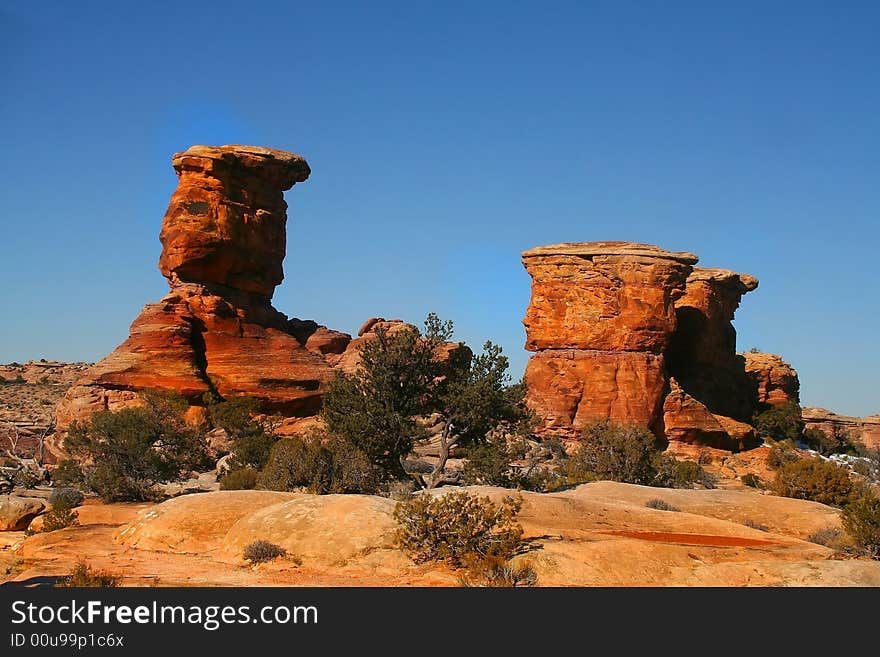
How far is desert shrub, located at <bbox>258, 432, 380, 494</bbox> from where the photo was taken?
2283 centimetres

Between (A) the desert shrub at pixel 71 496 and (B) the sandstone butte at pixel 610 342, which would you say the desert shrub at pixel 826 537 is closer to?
(A) the desert shrub at pixel 71 496

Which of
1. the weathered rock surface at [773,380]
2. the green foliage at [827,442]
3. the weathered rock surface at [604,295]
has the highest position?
the weathered rock surface at [604,295]

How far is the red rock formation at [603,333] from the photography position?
45.7m

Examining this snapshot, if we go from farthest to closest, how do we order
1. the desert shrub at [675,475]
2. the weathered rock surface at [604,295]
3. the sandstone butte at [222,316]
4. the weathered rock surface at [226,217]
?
the weathered rock surface at [604,295] → the weathered rock surface at [226,217] → the sandstone butte at [222,316] → the desert shrub at [675,475]

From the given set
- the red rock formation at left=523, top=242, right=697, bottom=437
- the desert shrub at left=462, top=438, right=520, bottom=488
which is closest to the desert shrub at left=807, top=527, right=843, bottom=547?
the desert shrub at left=462, top=438, right=520, bottom=488

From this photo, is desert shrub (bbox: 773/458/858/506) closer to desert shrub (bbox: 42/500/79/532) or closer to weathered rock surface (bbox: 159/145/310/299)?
desert shrub (bbox: 42/500/79/532)

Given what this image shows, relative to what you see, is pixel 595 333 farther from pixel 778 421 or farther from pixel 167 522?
pixel 167 522

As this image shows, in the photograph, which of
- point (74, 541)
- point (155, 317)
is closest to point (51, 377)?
point (155, 317)

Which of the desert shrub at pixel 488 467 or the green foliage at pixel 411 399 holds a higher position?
the green foliage at pixel 411 399

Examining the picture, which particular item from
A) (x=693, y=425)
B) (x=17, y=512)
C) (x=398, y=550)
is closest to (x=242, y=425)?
(x=17, y=512)

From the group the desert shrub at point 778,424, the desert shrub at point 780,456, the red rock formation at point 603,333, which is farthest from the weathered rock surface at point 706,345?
the desert shrub at point 780,456

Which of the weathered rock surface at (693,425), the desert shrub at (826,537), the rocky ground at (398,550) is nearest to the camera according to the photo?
the rocky ground at (398,550)

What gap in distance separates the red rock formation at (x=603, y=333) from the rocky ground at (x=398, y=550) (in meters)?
25.3
